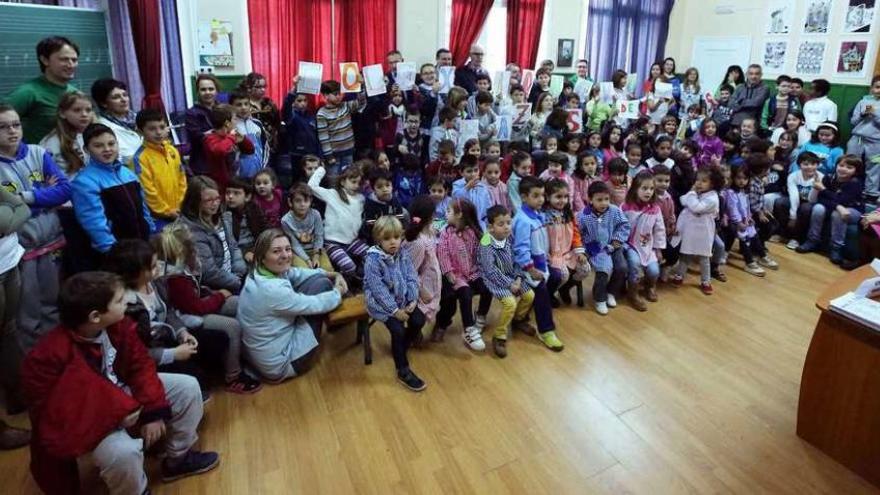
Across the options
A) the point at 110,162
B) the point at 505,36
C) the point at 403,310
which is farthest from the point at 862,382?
the point at 505,36

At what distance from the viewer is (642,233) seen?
3816 millimetres

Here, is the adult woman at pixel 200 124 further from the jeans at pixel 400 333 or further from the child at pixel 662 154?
the child at pixel 662 154

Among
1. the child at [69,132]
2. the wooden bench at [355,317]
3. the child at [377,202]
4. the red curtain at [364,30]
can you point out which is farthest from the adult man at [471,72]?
the child at [69,132]

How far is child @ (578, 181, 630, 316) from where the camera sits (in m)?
3.65

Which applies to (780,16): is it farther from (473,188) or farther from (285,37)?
(285,37)

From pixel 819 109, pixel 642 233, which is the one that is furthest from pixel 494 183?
pixel 819 109

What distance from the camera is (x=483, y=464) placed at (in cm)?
224

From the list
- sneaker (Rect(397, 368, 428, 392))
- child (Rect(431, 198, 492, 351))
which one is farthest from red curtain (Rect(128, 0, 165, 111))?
sneaker (Rect(397, 368, 428, 392))

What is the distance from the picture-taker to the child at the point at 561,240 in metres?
3.46

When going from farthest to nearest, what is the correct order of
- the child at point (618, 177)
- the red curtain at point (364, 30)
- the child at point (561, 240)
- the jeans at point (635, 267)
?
1. the red curtain at point (364, 30)
2. the child at point (618, 177)
3. the jeans at point (635, 267)
4. the child at point (561, 240)

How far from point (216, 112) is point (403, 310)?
187 cm

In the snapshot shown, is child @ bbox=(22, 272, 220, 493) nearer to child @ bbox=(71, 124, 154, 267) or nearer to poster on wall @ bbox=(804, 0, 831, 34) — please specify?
child @ bbox=(71, 124, 154, 267)

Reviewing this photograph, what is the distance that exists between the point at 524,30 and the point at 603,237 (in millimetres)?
4692

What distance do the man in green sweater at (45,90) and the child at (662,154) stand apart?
168 inches
